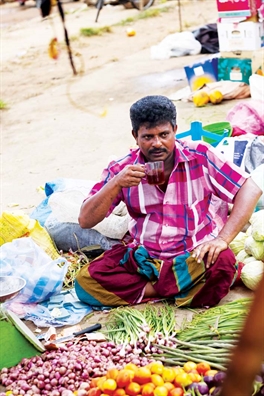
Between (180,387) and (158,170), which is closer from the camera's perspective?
(180,387)

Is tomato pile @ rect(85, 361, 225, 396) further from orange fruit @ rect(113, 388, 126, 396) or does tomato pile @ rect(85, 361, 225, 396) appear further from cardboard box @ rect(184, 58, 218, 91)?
cardboard box @ rect(184, 58, 218, 91)

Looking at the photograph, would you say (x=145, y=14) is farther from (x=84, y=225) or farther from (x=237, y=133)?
(x=84, y=225)

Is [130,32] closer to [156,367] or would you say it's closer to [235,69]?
[235,69]

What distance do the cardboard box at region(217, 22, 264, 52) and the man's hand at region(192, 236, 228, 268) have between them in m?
5.15

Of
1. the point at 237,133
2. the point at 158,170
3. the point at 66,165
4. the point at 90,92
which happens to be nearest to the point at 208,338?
the point at 158,170

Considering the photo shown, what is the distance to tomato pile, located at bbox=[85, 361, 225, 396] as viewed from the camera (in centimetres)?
259

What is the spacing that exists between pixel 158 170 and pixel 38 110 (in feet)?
19.7

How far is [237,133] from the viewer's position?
556 cm

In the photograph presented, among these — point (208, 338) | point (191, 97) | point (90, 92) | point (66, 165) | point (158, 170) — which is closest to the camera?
point (208, 338)

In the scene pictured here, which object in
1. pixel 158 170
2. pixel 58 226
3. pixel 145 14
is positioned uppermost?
pixel 158 170

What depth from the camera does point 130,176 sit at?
3375 mm

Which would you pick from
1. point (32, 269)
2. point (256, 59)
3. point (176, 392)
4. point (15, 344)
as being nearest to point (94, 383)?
point (176, 392)

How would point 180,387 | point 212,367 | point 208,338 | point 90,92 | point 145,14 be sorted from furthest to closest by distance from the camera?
point 145,14 → point 90,92 → point 208,338 → point 212,367 → point 180,387

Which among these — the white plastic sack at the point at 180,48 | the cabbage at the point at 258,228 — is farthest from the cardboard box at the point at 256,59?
the cabbage at the point at 258,228
